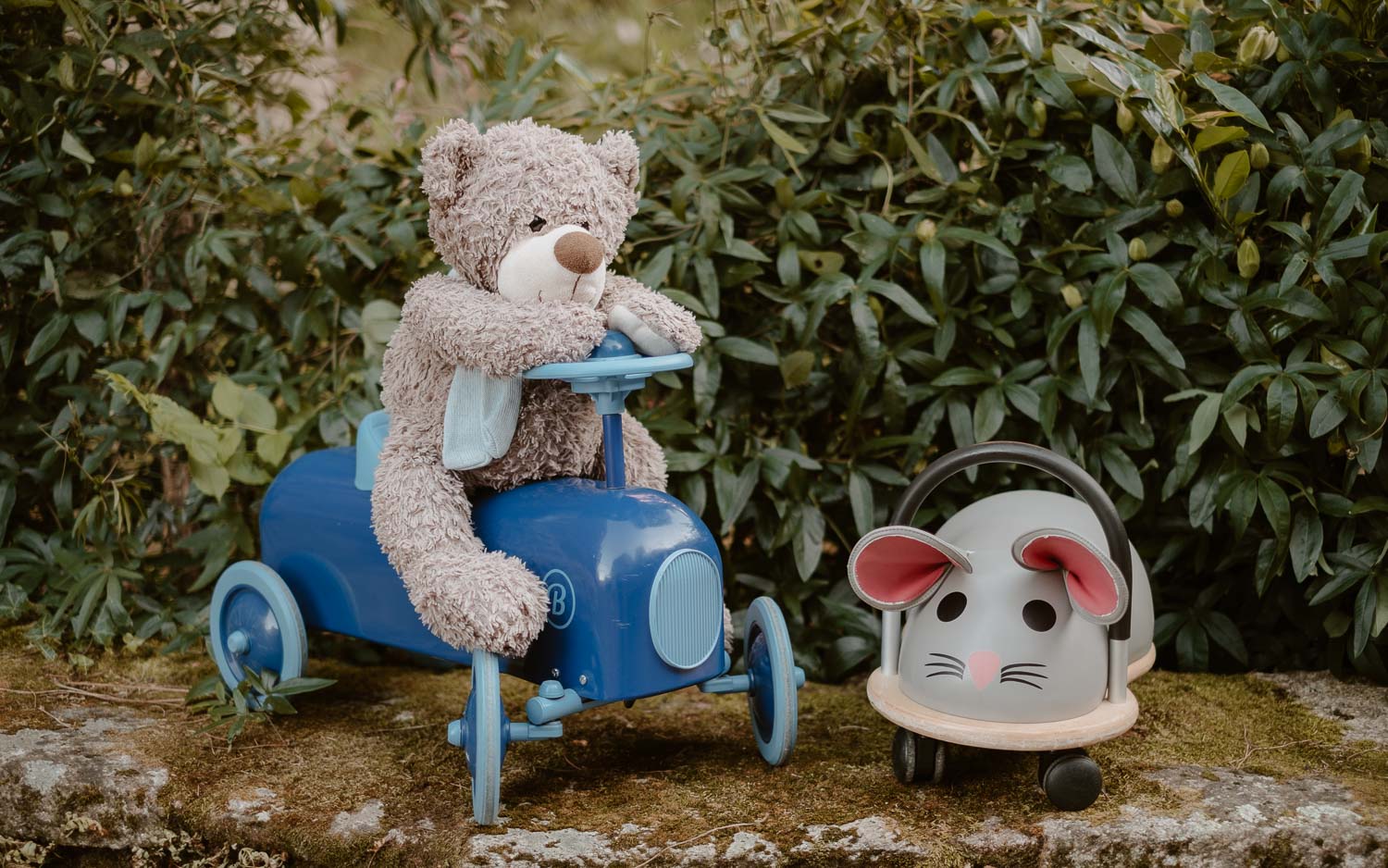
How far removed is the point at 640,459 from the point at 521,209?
1.78 ft

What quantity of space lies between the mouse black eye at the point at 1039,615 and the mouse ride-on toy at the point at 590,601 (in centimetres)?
42

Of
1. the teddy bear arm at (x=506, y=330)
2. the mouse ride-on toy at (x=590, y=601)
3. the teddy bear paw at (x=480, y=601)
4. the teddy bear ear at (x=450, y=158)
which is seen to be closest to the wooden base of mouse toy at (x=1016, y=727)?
the mouse ride-on toy at (x=590, y=601)

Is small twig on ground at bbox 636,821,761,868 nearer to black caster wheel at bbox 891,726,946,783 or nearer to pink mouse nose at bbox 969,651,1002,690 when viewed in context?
black caster wheel at bbox 891,726,946,783

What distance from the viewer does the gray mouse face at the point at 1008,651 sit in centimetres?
180

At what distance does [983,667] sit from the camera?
181cm

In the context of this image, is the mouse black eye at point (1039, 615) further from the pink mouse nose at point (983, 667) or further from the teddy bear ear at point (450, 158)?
the teddy bear ear at point (450, 158)

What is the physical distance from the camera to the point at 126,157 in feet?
9.28

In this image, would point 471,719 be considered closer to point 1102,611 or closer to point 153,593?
point 1102,611

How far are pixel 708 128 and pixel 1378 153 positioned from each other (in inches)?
55.2

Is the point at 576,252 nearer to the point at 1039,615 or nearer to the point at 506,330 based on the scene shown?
the point at 506,330

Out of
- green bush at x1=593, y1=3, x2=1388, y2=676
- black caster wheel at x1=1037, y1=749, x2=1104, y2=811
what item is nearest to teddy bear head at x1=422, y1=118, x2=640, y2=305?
green bush at x1=593, y1=3, x2=1388, y2=676

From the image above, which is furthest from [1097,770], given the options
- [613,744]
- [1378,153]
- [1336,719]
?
[1378,153]

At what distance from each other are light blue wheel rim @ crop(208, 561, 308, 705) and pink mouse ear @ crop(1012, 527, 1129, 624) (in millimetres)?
1366

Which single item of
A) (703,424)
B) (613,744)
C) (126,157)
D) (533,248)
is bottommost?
(613,744)
